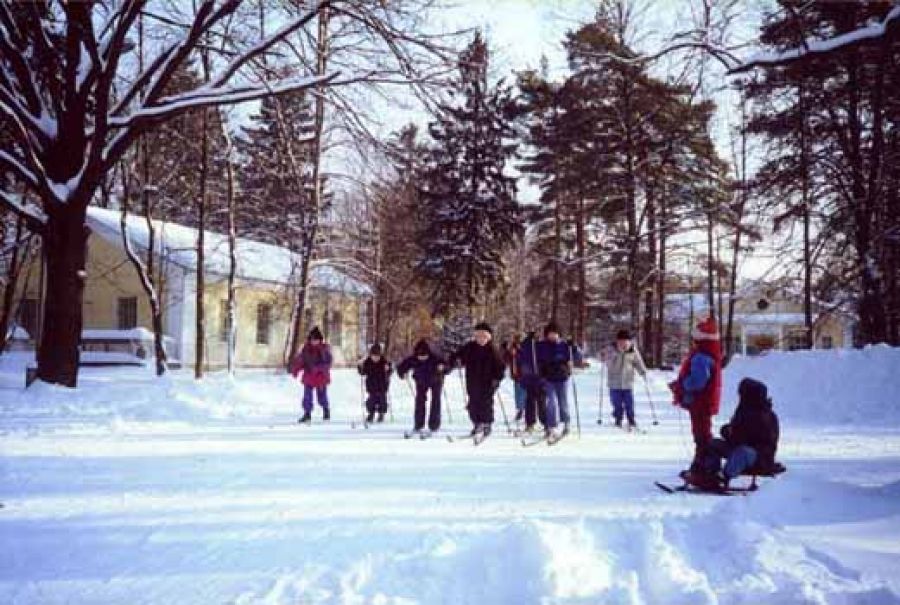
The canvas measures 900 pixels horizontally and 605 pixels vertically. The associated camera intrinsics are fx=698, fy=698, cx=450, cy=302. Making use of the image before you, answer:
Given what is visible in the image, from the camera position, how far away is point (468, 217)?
110 feet

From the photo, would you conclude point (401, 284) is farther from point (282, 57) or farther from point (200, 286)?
point (282, 57)

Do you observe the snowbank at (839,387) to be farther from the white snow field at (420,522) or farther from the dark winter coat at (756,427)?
the dark winter coat at (756,427)

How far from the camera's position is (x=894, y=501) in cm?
621

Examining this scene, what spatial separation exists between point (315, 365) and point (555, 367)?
519 cm

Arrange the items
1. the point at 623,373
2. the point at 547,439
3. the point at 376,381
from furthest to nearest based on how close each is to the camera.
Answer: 1. the point at 376,381
2. the point at 623,373
3. the point at 547,439

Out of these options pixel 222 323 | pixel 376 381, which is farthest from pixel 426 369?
pixel 222 323

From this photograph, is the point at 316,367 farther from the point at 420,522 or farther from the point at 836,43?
the point at 836,43

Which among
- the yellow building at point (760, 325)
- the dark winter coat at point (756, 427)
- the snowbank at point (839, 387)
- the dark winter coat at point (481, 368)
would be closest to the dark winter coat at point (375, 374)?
the dark winter coat at point (481, 368)

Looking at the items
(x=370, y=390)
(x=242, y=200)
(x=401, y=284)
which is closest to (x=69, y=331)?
(x=370, y=390)

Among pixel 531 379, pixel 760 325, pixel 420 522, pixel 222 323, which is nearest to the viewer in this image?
pixel 420 522

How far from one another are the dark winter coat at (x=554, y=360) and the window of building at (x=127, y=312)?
28.5m

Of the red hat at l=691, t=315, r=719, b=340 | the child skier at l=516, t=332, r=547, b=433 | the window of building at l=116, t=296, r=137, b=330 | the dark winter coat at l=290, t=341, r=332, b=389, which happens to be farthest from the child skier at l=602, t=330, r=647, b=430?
the window of building at l=116, t=296, r=137, b=330

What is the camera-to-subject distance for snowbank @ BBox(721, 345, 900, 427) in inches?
567

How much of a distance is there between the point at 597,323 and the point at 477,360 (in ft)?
120
